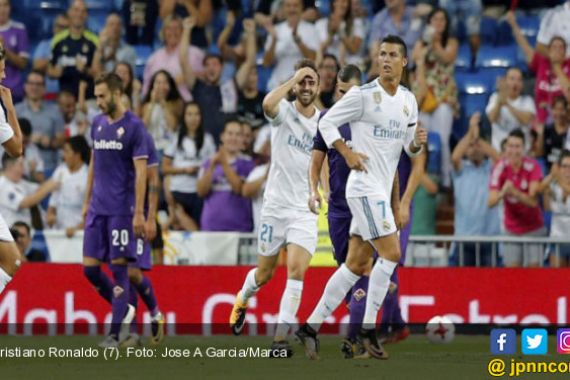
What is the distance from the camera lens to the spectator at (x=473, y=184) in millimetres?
17500

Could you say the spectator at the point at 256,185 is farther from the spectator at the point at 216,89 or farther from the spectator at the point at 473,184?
the spectator at the point at 473,184

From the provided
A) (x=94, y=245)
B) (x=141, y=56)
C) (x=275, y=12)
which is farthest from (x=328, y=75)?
(x=94, y=245)

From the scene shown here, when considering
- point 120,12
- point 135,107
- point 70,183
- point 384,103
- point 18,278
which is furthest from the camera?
point 120,12

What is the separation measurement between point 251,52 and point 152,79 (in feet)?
4.51

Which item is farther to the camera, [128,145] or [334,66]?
[334,66]

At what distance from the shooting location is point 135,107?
19000 millimetres

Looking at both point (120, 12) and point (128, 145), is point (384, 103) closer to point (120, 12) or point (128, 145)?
point (128, 145)

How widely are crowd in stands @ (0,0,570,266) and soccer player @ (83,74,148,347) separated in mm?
3490

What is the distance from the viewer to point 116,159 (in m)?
14.0

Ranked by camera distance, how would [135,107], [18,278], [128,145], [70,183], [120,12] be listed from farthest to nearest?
1. [120,12]
2. [135,107]
3. [70,183]
4. [18,278]
5. [128,145]

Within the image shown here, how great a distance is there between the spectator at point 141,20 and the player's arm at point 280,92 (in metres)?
7.67

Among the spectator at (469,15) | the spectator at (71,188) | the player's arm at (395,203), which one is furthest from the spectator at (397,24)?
the player's arm at (395,203)

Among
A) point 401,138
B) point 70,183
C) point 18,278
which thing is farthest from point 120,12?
point 401,138

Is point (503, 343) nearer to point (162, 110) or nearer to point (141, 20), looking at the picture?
point (162, 110)
